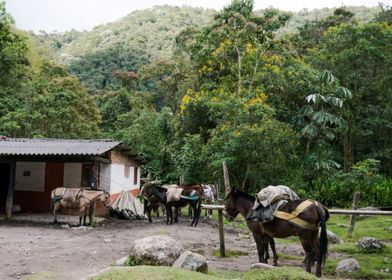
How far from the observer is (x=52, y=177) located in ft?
59.1

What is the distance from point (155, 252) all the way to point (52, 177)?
11.4 m

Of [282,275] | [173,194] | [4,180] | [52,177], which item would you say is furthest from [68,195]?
[282,275]

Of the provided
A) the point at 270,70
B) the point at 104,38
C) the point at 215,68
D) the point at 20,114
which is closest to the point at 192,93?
the point at 215,68

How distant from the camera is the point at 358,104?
84.1 ft

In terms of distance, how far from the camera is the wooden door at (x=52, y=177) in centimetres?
1792

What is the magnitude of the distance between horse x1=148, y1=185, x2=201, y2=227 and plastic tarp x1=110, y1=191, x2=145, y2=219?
170 cm

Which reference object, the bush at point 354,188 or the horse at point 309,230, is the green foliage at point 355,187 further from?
the horse at point 309,230

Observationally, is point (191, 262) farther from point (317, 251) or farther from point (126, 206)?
point (126, 206)

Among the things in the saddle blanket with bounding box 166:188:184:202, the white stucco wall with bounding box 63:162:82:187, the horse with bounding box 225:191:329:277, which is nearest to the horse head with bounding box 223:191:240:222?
the horse with bounding box 225:191:329:277

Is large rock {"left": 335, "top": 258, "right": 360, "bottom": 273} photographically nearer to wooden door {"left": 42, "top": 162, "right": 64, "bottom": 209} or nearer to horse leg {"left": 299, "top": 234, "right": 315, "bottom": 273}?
horse leg {"left": 299, "top": 234, "right": 315, "bottom": 273}

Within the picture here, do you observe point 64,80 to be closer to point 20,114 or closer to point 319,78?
point 20,114

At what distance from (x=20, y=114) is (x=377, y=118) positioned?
2256 cm

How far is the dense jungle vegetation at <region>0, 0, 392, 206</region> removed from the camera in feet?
65.6

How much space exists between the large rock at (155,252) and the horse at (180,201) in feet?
→ 25.6
